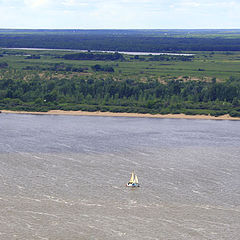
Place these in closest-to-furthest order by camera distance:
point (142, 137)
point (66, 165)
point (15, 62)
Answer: point (66, 165)
point (142, 137)
point (15, 62)

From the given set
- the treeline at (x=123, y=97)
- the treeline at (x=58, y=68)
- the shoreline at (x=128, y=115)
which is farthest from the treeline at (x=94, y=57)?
the shoreline at (x=128, y=115)

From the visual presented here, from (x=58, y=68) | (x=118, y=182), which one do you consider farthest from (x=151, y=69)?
(x=118, y=182)

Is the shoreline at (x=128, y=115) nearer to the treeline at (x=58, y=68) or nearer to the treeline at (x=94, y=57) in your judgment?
the treeline at (x=58, y=68)

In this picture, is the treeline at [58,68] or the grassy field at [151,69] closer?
the grassy field at [151,69]

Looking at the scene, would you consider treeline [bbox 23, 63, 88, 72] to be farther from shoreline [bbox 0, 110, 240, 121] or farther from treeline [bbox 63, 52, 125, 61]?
shoreline [bbox 0, 110, 240, 121]

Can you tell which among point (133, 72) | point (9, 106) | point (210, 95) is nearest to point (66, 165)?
point (9, 106)

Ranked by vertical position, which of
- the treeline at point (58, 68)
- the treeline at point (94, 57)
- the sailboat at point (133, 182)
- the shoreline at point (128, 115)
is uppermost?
the sailboat at point (133, 182)

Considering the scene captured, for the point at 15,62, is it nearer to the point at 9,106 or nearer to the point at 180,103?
the point at 9,106
